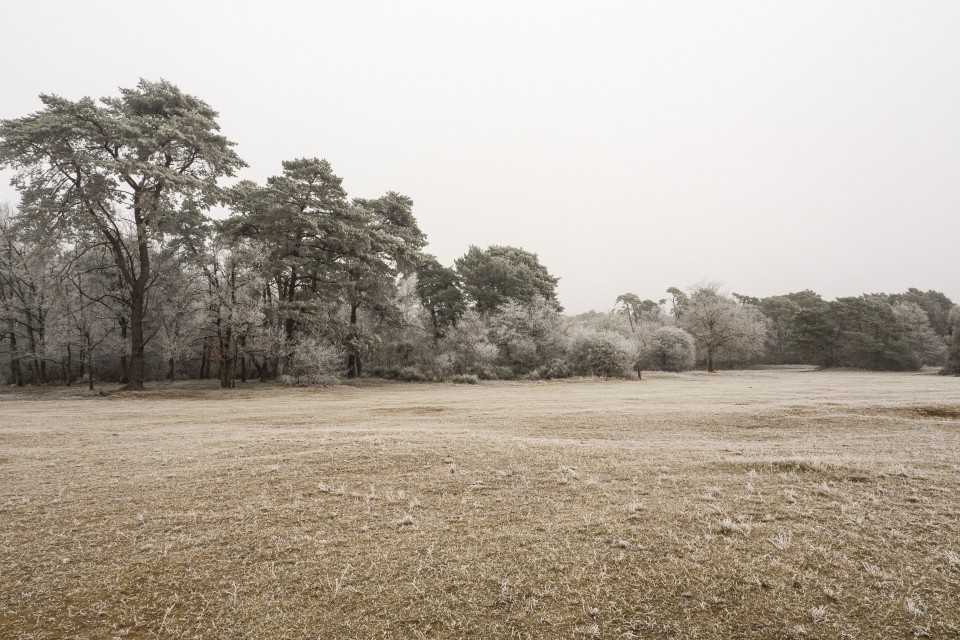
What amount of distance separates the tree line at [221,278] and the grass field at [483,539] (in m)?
18.9

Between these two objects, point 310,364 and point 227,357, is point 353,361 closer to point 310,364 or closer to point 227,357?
point 310,364

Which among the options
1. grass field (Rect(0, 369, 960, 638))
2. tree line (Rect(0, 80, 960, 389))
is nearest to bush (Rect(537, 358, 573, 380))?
tree line (Rect(0, 80, 960, 389))

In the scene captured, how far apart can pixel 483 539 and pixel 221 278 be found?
30029mm

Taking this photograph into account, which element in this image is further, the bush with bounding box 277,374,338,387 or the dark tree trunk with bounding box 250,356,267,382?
the dark tree trunk with bounding box 250,356,267,382

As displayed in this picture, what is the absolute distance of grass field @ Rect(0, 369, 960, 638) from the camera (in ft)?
10.8

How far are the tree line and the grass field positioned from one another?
18909 mm

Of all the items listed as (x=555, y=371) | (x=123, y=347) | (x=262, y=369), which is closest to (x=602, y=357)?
(x=555, y=371)

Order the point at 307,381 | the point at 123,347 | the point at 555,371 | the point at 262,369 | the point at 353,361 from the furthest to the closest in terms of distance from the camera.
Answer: the point at 555,371, the point at 353,361, the point at 262,369, the point at 123,347, the point at 307,381

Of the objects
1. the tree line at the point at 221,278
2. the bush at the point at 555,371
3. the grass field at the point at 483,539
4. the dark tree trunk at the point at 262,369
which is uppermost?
the tree line at the point at 221,278

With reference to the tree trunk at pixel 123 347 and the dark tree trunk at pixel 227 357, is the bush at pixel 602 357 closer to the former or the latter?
the dark tree trunk at pixel 227 357

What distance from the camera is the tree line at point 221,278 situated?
22266 millimetres

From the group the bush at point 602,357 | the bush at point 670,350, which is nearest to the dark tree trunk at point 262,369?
the bush at point 602,357

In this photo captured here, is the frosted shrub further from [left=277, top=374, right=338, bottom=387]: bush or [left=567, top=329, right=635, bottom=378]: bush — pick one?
[left=567, top=329, right=635, bottom=378]: bush

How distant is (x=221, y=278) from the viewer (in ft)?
93.4
